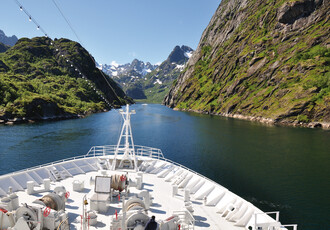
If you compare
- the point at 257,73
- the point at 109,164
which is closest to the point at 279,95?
the point at 257,73

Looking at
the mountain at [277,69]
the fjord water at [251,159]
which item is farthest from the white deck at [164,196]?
the mountain at [277,69]

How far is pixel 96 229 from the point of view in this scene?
1479 cm

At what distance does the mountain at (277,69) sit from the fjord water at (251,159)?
28.9m

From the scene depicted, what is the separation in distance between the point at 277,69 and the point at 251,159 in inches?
3907

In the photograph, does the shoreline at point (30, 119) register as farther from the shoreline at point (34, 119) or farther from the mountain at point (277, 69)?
the mountain at point (277, 69)

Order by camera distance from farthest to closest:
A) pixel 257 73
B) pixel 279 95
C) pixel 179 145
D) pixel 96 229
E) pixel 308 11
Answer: pixel 257 73 → pixel 308 11 → pixel 279 95 → pixel 179 145 → pixel 96 229

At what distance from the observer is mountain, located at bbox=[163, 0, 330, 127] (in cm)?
10183

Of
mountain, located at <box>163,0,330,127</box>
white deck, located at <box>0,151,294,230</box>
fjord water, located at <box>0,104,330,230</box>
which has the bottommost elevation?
fjord water, located at <box>0,104,330,230</box>

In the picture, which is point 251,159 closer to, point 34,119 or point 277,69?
point 277,69

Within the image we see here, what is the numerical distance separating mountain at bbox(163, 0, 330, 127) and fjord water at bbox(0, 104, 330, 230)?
2888cm

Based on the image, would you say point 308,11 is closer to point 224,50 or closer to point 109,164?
point 224,50

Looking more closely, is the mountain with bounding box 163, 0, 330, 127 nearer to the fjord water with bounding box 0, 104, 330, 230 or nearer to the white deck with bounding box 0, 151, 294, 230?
the fjord water with bounding box 0, 104, 330, 230

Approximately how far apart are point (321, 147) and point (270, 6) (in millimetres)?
143761

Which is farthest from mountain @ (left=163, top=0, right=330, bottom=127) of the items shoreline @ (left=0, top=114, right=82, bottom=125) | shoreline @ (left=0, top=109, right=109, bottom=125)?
shoreline @ (left=0, top=114, right=82, bottom=125)
